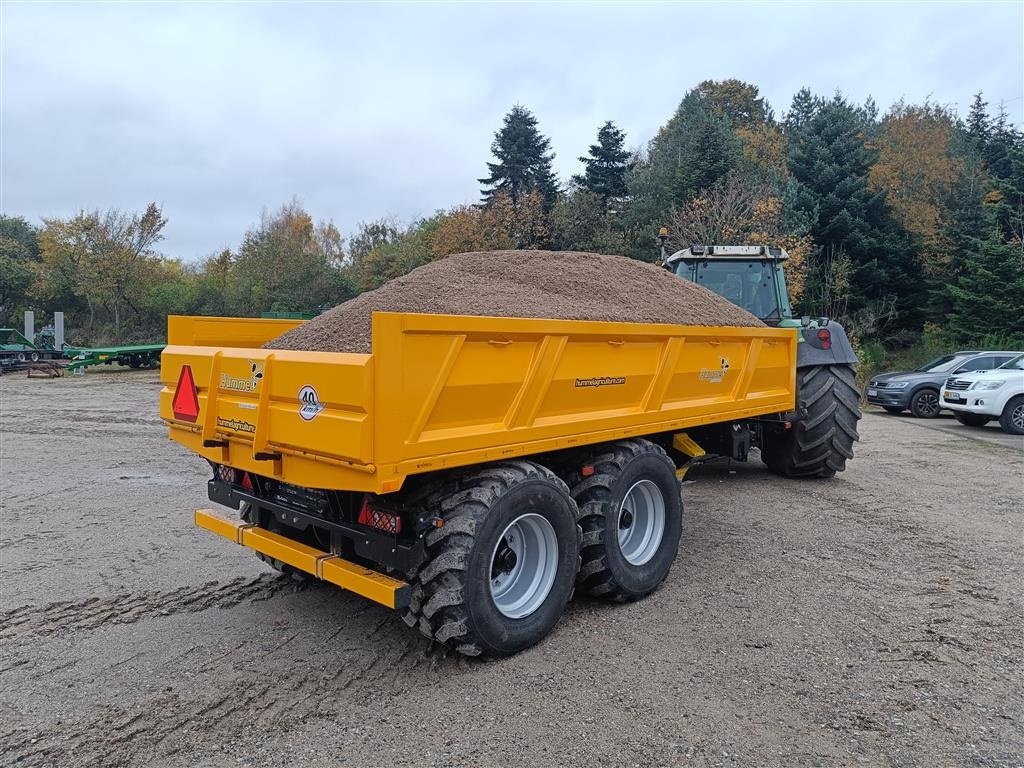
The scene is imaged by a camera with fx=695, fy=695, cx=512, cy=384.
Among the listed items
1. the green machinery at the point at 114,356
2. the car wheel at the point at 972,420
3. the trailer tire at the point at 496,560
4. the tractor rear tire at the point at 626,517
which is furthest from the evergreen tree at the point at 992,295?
the green machinery at the point at 114,356

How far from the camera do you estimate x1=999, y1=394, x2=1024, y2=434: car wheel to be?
12.2 meters

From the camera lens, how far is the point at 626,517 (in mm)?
4246

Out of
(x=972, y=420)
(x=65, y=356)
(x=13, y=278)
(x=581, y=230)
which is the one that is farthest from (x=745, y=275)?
(x=13, y=278)

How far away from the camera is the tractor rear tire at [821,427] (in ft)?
21.5

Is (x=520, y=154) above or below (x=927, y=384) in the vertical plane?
above

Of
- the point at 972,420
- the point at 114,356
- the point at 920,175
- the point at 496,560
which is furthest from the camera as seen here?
the point at 920,175

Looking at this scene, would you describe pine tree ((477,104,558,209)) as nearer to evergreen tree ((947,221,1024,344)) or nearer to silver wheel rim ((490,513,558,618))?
evergreen tree ((947,221,1024,344))

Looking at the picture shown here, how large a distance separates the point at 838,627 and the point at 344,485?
9.08 feet

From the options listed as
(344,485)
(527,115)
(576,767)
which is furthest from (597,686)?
→ (527,115)

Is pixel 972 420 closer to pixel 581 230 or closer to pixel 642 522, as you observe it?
pixel 642 522

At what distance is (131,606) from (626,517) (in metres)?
2.93

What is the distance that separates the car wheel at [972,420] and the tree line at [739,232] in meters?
Result: 8.51

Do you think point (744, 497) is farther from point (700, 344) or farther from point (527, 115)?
point (527, 115)

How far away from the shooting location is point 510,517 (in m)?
3.27
